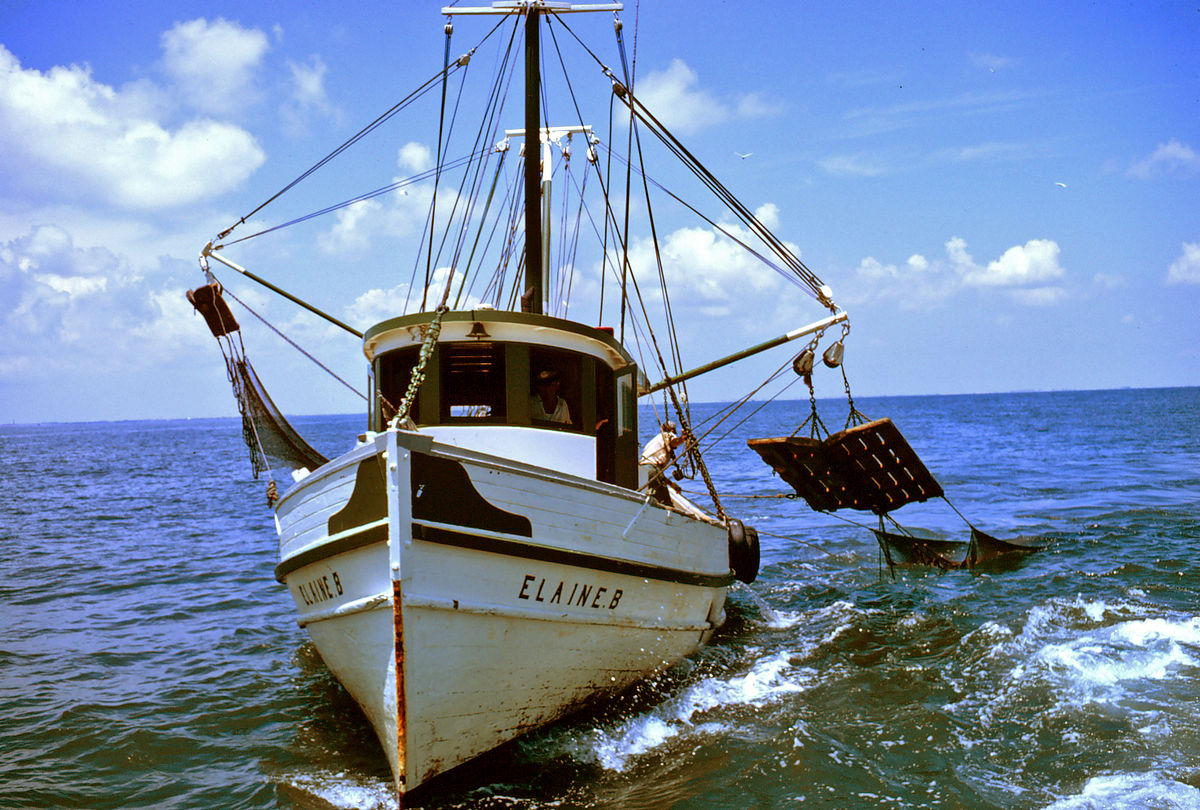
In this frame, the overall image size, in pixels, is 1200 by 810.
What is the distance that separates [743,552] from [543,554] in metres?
6.43

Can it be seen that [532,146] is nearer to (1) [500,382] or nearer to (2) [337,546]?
(1) [500,382]

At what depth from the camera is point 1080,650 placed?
9.51m

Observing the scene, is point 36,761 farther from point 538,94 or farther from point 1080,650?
point 1080,650

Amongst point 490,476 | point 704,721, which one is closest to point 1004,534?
point 704,721

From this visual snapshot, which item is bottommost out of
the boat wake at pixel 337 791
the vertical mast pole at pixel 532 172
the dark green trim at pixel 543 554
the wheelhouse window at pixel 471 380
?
the boat wake at pixel 337 791

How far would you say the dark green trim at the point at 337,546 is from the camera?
5980 millimetres

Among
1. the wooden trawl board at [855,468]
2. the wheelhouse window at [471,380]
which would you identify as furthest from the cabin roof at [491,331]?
the wooden trawl board at [855,468]

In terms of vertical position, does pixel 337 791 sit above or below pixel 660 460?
below

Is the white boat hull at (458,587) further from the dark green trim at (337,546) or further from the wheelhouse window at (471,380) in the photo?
the wheelhouse window at (471,380)

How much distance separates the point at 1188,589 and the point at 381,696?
1189 centimetres

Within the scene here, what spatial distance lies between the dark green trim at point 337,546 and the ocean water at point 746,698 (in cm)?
176

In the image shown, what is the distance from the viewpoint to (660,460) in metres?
11.8

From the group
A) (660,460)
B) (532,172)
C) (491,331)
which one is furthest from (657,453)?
(491,331)

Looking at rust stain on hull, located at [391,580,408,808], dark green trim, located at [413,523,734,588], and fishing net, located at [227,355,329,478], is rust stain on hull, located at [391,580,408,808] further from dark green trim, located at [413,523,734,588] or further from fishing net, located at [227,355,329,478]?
fishing net, located at [227,355,329,478]
